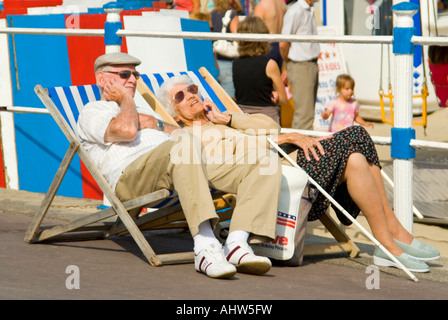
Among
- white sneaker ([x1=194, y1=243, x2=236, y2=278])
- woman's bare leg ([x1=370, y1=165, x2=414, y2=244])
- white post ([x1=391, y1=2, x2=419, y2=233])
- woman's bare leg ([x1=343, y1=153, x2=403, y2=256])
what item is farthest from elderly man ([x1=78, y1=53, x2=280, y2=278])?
white post ([x1=391, y1=2, x2=419, y2=233])

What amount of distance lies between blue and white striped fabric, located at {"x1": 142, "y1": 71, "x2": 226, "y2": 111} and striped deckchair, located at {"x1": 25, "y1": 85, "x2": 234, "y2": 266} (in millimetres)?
151

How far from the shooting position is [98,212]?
455cm

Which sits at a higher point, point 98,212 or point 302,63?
point 302,63

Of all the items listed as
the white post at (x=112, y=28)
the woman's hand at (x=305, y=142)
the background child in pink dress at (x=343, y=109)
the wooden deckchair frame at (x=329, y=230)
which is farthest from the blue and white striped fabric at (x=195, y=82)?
the background child in pink dress at (x=343, y=109)

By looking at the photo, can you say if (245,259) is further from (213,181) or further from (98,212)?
(98,212)

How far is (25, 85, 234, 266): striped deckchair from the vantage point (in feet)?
14.2

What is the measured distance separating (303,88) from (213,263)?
5818 millimetres

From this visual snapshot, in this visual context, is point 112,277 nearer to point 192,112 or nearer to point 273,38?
point 192,112

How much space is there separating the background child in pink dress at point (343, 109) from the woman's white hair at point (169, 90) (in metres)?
4.16

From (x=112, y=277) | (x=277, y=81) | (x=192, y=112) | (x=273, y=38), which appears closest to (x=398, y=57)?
(x=273, y=38)

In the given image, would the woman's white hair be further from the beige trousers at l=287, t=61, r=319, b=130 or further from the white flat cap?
the beige trousers at l=287, t=61, r=319, b=130

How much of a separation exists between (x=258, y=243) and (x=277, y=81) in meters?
3.14

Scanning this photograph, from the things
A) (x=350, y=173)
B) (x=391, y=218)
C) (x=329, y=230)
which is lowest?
(x=329, y=230)

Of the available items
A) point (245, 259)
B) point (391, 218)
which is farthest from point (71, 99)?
point (391, 218)
